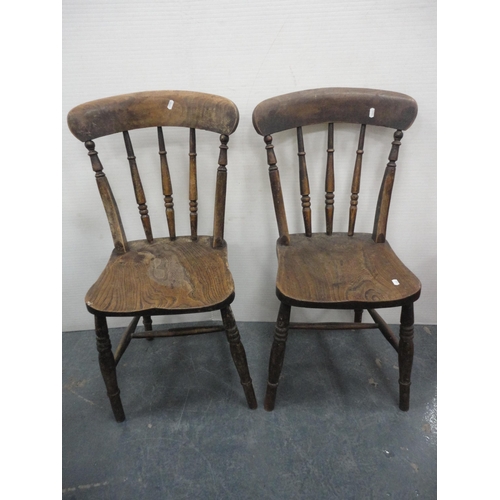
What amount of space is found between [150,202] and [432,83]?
3.57 ft

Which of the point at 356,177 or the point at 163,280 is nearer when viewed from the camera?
the point at 163,280

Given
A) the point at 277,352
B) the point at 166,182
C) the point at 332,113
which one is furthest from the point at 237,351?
the point at 332,113

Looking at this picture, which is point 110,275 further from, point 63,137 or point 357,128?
point 357,128

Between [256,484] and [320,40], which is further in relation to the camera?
[320,40]

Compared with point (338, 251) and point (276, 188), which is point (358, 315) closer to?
point (338, 251)

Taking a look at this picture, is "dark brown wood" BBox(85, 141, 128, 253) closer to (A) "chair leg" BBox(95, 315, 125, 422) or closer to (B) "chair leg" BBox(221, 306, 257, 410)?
(A) "chair leg" BBox(95, 315, 125, 422)

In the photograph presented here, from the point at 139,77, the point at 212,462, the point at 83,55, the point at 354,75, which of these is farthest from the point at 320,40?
the point at 212,462

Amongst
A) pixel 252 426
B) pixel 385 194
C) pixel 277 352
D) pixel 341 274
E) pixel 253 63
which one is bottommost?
pixel 252 426

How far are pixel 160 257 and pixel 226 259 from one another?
22 centimetres

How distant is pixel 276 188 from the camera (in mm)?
1148

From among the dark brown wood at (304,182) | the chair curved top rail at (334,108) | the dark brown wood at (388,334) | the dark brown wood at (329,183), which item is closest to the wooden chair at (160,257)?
the chair curved top rail at (334,108)

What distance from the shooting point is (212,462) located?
1044 mm

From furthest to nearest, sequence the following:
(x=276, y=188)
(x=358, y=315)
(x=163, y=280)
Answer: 1. (x=358, y=315)
2. (x=276, y=188)
3. (x=163, y=280)

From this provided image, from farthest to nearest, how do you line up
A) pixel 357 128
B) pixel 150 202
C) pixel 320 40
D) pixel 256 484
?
pixel 150 202 < pixel 357 128 < pixel 320 40 < pixel 256 484
